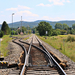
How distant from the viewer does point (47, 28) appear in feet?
243

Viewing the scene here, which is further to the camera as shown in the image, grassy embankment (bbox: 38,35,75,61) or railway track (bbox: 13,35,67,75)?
grassy embankment (bbox: 38,35,75,61)

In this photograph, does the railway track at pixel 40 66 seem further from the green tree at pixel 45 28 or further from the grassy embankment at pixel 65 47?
the green tree at pixel 45 28

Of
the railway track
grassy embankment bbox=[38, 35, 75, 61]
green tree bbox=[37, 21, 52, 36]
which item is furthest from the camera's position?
green tree bbox=[37, 21, 52, 36]

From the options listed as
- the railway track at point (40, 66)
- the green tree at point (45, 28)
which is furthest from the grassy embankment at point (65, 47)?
the green tree at point (45, 28)

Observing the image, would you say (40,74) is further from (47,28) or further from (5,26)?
(5,26)

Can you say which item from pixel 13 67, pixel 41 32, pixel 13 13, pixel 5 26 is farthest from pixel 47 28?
pixel 13 67

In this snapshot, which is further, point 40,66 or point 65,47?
point 65,47

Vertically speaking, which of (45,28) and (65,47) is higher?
(45,28)

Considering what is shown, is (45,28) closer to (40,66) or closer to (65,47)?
(65,47)

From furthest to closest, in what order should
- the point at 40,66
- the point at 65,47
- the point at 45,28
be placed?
the point at 45,28 → the point at 65,47 → the point at 40,66

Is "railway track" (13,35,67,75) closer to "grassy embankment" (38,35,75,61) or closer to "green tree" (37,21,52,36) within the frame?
"grassy embankment" (38,35,75,61)

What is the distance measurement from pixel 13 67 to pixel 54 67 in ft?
8.30

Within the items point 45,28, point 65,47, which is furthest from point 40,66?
point 45,28

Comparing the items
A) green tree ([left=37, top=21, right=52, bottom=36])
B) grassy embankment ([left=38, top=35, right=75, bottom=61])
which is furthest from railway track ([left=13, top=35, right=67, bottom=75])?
green tree ([left=37, top=21, right=52, bottom=36])
